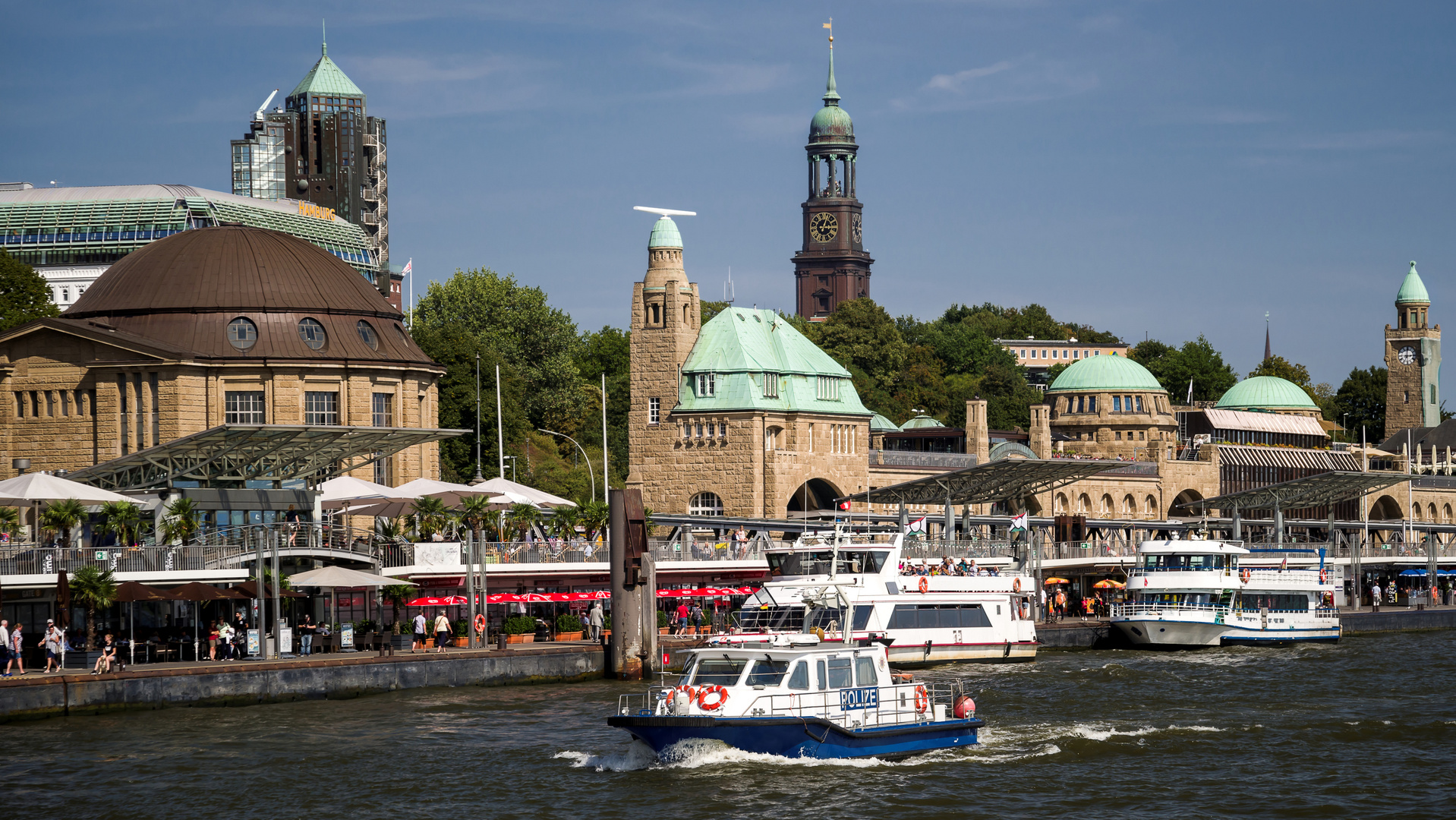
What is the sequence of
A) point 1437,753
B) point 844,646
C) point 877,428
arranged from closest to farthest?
point 844,646 → point 1437,753 → point 877,428

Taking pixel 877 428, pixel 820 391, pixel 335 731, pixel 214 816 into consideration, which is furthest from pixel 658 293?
pixel 214 816

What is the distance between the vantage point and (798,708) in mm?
44812

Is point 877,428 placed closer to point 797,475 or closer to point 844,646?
point 797,475

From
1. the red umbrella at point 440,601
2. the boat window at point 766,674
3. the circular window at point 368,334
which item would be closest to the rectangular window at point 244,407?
the circular window at point 368,334

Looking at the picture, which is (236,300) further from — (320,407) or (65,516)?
(65,516)

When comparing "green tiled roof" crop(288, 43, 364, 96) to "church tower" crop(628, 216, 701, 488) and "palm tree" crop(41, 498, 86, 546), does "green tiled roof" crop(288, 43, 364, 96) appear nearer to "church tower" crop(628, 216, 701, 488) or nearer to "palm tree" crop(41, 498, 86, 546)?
"church tower" crop(628, 216, 701, 488)

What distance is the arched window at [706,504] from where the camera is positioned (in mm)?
118625

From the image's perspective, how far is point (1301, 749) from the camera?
50.3 meters

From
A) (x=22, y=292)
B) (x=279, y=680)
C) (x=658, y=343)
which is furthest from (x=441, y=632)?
(x=658, y=343)

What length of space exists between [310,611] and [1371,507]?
118m

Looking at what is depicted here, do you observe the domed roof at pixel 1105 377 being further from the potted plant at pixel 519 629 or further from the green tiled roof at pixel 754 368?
the potted plant at pixel 519 629

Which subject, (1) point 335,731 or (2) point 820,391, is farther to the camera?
(2) point 820,391

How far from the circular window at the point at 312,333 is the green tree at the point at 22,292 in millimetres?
18339

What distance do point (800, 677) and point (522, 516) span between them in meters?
36.1
